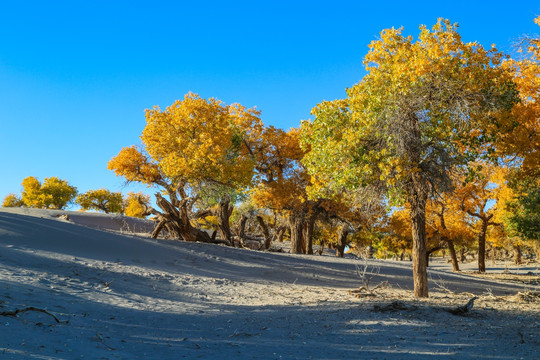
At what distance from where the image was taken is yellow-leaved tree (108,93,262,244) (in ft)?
67.4

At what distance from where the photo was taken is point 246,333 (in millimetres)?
7703

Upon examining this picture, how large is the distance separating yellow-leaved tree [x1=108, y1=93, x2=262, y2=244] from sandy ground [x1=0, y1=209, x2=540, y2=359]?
5120 millimetres

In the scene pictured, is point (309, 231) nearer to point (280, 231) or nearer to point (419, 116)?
point (280, 231)

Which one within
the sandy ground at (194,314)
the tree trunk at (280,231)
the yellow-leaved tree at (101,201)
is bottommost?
the sandy ground at (194,314)

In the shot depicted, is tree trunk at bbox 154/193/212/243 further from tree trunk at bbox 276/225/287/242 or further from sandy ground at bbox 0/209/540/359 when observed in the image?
tree trunk at bbox 276/225/287/242

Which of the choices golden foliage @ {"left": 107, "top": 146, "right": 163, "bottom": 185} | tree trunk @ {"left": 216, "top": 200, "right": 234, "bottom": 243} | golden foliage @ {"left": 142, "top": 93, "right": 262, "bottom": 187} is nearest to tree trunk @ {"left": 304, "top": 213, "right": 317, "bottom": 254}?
tree trunk @ {"left": 216, "top": 200, "right": 234, "bottom": 243}

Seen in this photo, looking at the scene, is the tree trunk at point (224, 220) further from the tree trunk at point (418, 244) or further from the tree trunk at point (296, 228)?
the tree trunk at point (418, 244)

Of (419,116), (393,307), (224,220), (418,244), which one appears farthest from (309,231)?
(393,307)

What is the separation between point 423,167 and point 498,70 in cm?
361

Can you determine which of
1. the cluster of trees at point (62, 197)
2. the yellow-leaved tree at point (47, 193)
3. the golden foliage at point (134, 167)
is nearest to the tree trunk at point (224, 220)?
the golden foliage at point (134, 167)

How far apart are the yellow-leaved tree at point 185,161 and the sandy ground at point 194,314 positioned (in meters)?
5.12

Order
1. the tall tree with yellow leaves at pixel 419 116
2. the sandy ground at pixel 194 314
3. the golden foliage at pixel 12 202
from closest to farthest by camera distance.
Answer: the sandy ground at pixel 194 314 < the tall tree with yellow leaves at pixel 419 116 < the golden foliage at pixel 12 202

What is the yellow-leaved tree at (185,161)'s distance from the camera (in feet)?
67.4

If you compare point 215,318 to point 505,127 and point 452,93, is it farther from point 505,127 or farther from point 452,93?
point 505,127
